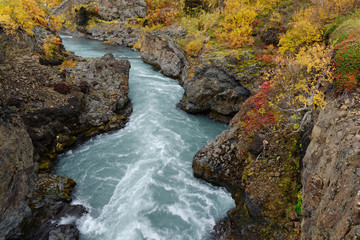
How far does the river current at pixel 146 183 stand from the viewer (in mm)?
12547

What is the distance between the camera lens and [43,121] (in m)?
17.4

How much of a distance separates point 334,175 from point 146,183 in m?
12.6

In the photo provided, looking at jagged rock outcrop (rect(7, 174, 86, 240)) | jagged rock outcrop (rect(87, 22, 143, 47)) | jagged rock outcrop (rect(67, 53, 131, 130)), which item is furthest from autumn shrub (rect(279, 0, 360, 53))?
jagged rock outcrop (rect(87, 22, 143, 47))

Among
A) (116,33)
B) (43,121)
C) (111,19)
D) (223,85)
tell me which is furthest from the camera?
(111,19)

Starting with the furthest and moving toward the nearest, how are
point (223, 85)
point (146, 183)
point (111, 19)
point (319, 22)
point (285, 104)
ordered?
point (111, 19) → point (223, 85) → point (319, 22) → point (146, 183) → point (285, 104)

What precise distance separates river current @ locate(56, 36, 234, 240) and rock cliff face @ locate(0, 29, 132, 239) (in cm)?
122

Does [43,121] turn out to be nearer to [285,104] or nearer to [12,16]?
[12,16]

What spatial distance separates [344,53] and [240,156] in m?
8.73

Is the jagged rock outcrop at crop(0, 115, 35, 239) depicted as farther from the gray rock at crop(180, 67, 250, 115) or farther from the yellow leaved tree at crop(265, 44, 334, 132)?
the gray rock at crop(180, 67, 250, 115)

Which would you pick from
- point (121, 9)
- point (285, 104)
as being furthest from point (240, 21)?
point (121, 9)

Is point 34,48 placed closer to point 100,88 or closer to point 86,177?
point 100,88

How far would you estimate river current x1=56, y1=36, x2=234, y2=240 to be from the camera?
12.5m

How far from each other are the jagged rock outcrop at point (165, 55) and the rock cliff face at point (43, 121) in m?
10.2

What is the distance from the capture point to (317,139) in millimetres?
9430
